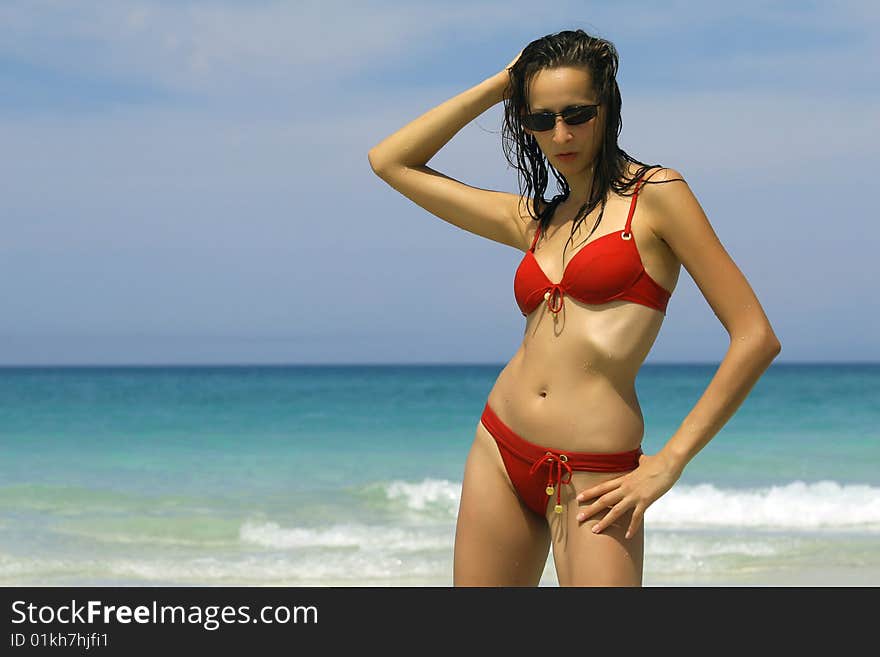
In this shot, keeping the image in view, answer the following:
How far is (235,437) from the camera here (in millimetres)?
21781

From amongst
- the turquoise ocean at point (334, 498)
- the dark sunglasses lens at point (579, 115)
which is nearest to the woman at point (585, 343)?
the dark sunglasses lens at point (579, 115)

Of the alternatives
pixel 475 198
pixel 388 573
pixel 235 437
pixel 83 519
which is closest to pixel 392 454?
pixel 235 437

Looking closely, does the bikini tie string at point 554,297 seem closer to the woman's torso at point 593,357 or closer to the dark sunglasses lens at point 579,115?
the woman's torso at point 593,357

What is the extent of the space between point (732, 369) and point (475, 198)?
3.57ft

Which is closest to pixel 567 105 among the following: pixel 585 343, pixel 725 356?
pixel 585 343

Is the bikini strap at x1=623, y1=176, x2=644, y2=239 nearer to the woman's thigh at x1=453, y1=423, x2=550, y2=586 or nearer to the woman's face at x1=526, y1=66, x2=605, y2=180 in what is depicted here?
the woman's face at x1=526, y1=66, x2=605, y2=180

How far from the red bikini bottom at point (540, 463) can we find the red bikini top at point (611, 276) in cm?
41

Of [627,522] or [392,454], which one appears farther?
[392,454]

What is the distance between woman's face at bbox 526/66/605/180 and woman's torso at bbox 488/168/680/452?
16 cm

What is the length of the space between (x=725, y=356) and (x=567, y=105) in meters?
0.85

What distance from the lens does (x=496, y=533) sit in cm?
364

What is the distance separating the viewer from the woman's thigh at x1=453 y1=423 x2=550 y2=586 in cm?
364

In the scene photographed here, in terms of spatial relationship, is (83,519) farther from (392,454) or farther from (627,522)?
(627,522)

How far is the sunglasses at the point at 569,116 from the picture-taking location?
11.3 ft
